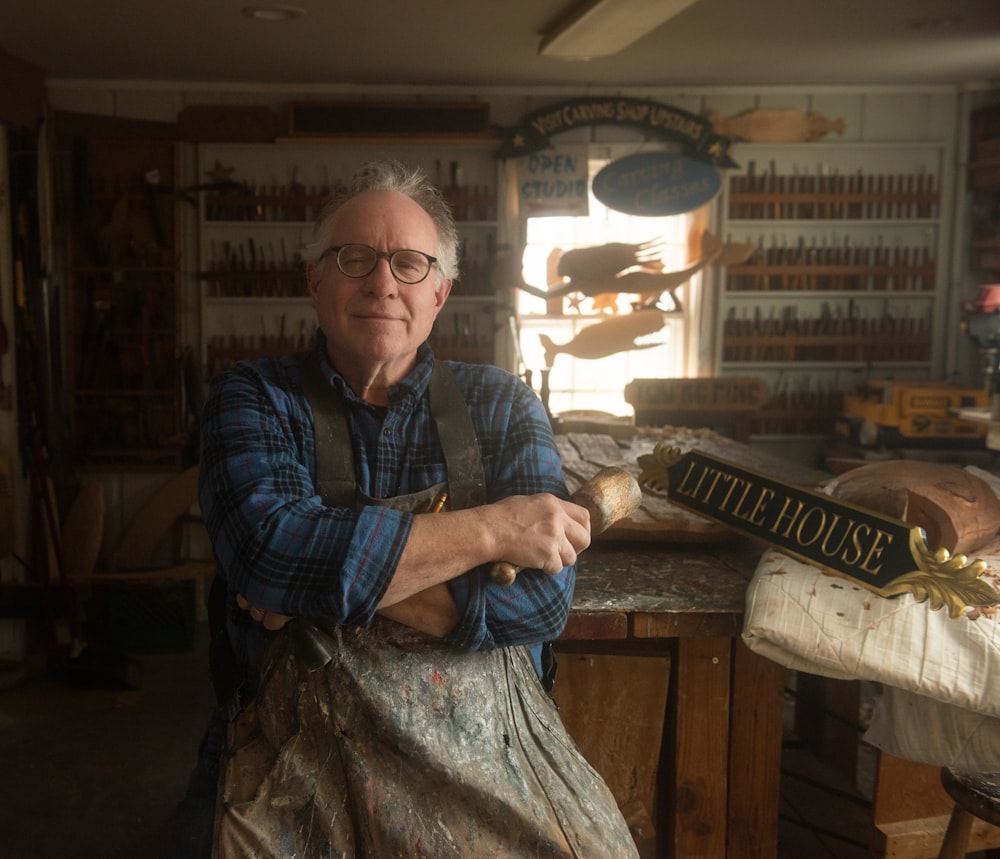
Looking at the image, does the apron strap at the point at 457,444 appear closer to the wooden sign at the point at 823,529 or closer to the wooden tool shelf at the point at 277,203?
the wooden sign at the point at 823,529

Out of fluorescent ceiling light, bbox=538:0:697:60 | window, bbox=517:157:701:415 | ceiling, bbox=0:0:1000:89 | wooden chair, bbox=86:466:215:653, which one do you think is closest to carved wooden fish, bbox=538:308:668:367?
fluorescent ceiling light, bbox=538:0:697:60

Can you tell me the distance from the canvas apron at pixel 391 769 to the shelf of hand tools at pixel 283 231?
13.3 feet

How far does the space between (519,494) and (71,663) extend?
3.64m

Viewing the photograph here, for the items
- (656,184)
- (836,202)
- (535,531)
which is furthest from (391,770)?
(836,202)

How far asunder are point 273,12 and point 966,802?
3.75 metres

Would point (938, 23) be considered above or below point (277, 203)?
above

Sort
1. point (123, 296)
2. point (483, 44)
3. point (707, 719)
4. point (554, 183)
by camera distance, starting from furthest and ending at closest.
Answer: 1. point (554, 183)
2. point (123, 296)
3. point (483, 44)
4. point (707, 719)

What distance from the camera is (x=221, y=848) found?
4.58 feet

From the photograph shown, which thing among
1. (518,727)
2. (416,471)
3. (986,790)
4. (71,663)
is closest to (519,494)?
(416,471)

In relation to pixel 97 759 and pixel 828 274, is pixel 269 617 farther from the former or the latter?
pixel 828 274

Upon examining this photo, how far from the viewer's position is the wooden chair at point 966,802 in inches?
66.4

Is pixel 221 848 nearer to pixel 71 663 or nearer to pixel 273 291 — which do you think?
pixel 71 663

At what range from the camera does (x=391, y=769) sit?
4.78ft

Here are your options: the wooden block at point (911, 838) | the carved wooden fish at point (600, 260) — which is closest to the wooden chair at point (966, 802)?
the wooden block at point (911, 838)
